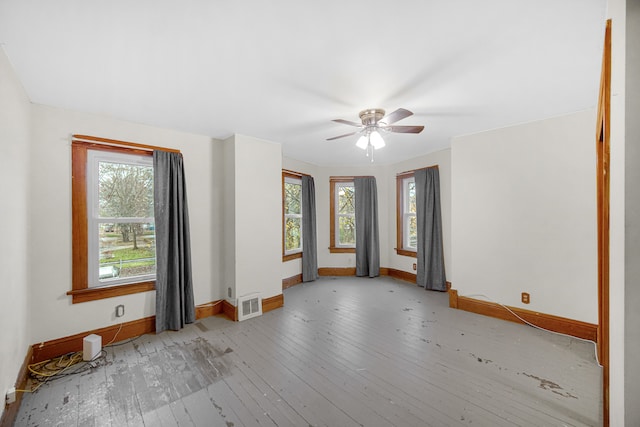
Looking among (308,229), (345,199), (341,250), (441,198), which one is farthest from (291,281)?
(441,198)

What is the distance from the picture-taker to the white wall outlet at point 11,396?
1.62m

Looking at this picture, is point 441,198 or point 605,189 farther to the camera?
point 441,198

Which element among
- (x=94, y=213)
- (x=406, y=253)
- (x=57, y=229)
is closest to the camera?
(x=57, y=229)

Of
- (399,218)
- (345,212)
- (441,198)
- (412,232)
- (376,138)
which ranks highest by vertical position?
(376,138)

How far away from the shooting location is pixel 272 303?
11.6ft

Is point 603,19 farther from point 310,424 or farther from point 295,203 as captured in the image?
point 295,203

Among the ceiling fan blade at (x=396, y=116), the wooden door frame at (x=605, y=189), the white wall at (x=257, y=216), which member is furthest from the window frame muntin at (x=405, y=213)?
the wooden door frame at (x=605, y=189)

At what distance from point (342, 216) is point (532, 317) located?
3.43 m

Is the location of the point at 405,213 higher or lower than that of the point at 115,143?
lower

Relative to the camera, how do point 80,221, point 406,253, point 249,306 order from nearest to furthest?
point 80,221 < point 249,306 < point 406,253

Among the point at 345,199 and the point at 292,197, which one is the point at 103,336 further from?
the point at 345,199

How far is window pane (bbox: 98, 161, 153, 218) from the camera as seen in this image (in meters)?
2.67

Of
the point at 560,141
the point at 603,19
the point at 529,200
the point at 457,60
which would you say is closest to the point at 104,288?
the point at 457,60

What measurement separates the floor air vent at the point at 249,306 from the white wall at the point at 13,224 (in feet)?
5.89
